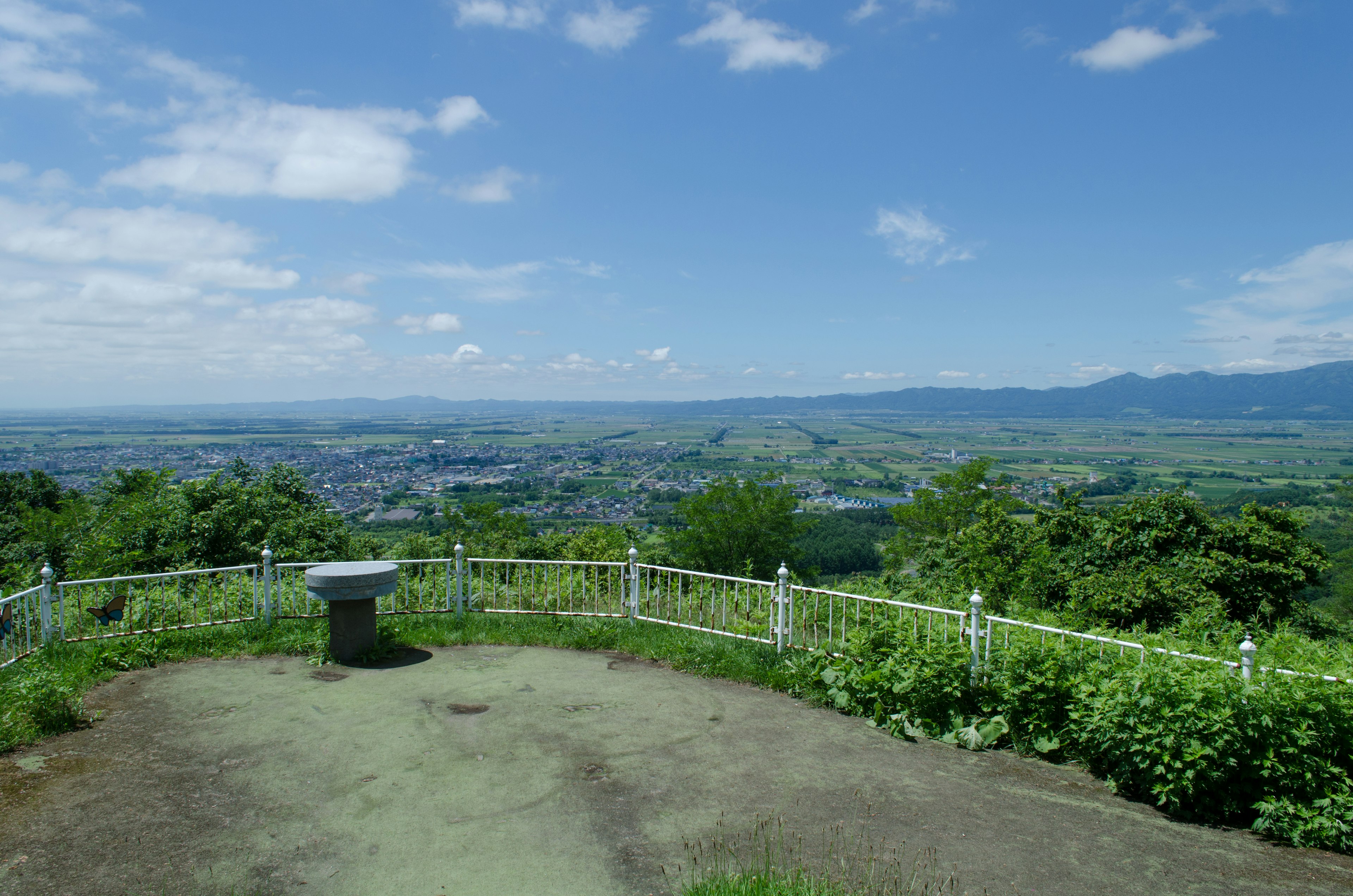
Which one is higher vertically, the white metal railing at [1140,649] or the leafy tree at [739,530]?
the white metal railing at [1140,649]

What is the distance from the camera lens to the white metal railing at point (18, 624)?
684 centimetres

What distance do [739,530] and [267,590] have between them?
2141 cm

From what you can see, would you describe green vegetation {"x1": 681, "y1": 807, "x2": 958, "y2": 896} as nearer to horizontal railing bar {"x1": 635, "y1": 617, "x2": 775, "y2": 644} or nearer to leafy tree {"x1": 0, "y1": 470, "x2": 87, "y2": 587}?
horizontal railing bar {"x1": 635, "y1": 617, "x2": 775, "y2": 644}

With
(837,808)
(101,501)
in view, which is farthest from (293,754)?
(101,501)

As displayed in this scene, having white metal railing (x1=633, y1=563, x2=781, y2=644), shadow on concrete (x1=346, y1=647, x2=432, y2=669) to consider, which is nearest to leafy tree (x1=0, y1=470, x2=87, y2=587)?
shadow on concrete (x1=346, y1=647, x2=432, y2=669)

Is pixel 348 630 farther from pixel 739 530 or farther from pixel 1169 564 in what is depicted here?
pixel 739 530

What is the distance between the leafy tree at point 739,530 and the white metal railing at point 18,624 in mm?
22159

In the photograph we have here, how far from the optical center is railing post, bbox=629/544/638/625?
8.62m

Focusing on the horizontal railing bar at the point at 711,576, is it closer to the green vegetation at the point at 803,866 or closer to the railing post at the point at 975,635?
the railing post at the point at 975,635

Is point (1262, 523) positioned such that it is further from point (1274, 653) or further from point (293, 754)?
point (293, 754)

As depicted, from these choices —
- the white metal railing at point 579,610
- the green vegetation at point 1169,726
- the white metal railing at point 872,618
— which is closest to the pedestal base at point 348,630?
the white metal railing at point 579,610

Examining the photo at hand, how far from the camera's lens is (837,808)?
465 cm

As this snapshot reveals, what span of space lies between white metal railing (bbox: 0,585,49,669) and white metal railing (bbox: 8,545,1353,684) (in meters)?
0.01

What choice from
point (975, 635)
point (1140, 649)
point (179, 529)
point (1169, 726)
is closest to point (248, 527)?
point (179, 529)
